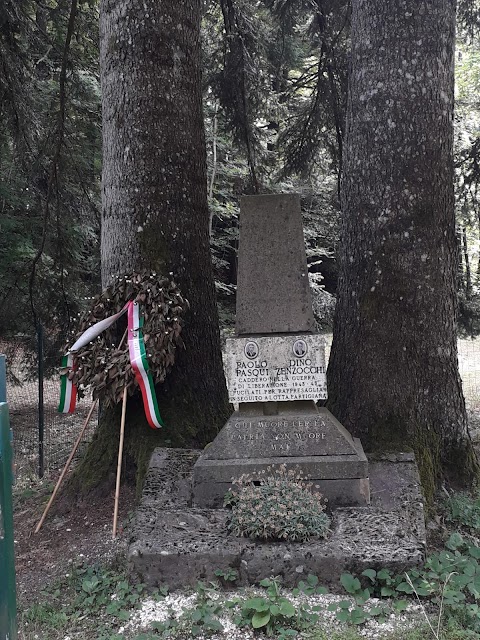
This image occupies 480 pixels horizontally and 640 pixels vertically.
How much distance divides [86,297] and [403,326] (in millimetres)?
6046

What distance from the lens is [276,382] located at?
506cm

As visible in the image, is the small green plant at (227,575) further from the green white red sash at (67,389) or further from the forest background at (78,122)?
the forest background at (78,122)

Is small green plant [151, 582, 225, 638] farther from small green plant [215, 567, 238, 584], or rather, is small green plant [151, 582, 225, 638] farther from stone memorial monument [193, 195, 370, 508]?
stone memorial monument [193, 195, 370, 508]

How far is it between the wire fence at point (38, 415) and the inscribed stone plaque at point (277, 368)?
349cm

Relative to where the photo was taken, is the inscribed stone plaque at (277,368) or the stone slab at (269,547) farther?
the inscribed stone plaque at (277,368)

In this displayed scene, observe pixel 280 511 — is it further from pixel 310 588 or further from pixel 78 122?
pixel 78 122

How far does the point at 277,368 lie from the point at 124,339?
1395 mm

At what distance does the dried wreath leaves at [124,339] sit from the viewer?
17.2 ft

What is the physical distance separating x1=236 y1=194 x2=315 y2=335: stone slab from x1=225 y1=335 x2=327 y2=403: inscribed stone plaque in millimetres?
120

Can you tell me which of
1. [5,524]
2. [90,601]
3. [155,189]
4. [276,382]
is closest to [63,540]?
[90,601]

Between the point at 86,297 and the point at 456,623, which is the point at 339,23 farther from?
the point at 456,623

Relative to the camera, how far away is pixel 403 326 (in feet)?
18.2

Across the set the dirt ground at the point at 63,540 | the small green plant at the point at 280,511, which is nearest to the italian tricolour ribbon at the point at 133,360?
the dirt ground at the point at 63,540

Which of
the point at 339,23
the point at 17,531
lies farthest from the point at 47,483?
the point at 339,23
